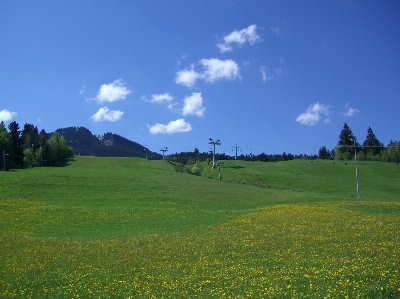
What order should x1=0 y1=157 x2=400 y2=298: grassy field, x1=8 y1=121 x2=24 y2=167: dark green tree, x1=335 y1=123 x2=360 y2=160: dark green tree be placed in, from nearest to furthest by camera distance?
x1=0 y1=157 x2=400 y2=298: grassy field → x1=8 y1=121 x2=24 y2=167: dark green tree → x1=335 y1=123 x2=360 y2=160: dark green tree

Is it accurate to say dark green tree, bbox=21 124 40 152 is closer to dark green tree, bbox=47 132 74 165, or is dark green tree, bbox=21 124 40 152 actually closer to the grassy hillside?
dark green tree, bbox=47 132 74 165

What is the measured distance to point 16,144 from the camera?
12912 cm

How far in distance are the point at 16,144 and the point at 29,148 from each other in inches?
174

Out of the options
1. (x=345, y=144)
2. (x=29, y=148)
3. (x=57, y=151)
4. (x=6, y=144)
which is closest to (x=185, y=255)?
(x=6, y=144)

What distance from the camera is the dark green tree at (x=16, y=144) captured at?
419 ft

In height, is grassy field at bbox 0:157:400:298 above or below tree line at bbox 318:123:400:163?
below

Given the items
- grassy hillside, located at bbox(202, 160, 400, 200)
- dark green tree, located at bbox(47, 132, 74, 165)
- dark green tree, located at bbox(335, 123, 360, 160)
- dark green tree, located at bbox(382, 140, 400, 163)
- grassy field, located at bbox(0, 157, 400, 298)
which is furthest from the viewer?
dark green tree, located at bbox(335, 123, 360, 160)

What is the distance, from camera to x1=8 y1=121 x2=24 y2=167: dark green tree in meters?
128

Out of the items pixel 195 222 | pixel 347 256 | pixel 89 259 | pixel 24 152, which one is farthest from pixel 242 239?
pixel 24 152

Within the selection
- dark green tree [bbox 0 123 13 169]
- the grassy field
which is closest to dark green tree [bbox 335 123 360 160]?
dark green tree [bbox 0 123 13 169]

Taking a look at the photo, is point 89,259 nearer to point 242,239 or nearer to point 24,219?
point 242,239

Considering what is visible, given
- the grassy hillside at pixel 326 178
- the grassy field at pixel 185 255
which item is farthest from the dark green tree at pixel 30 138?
the grassy field at pixel 185 255

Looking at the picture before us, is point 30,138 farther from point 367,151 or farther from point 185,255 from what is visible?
point 367,151

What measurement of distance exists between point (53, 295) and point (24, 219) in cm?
2589
